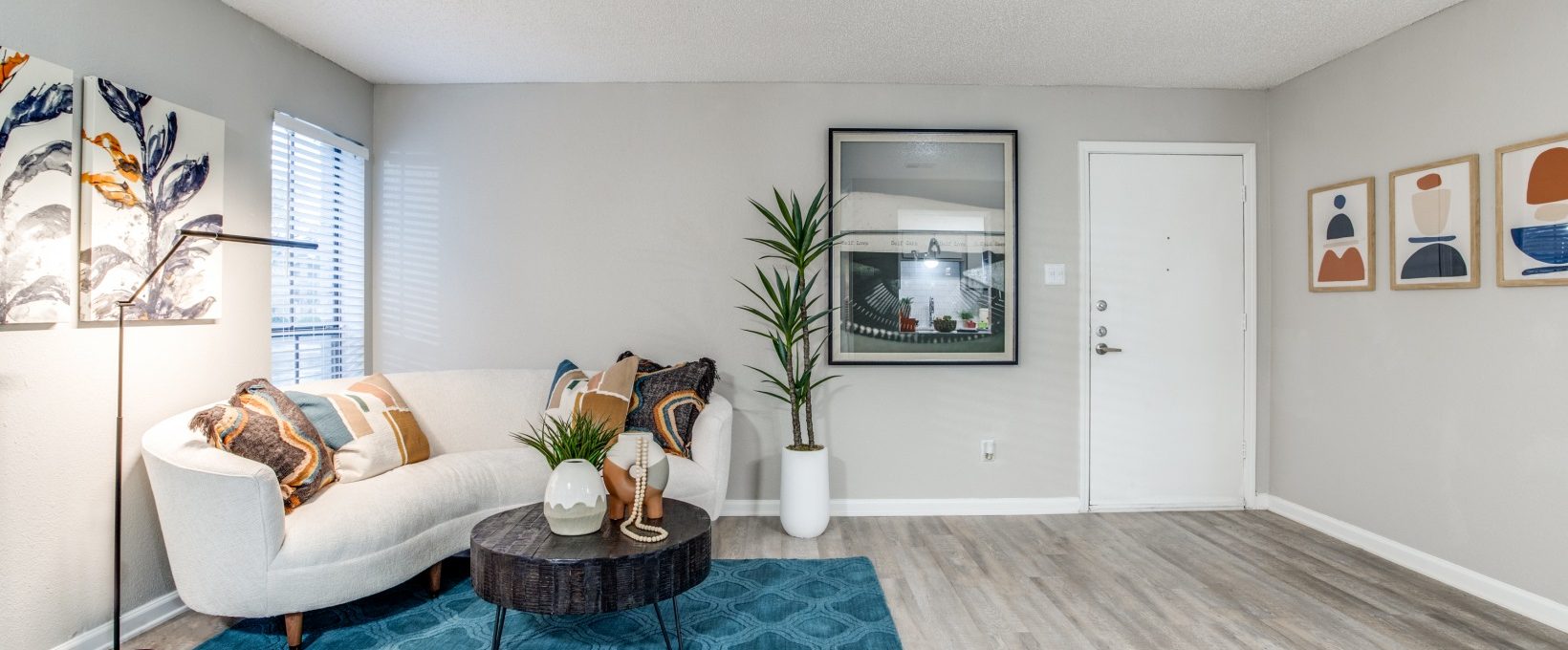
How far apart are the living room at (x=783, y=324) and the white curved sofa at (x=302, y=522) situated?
16 mm

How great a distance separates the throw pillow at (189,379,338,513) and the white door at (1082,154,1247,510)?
11.7 feet

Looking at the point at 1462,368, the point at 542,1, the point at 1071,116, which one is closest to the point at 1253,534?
the point at 1462,368

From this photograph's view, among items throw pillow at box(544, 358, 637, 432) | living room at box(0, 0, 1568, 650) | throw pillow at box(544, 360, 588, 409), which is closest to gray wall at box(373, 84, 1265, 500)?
living room at box(0, 0, 1568, 650)

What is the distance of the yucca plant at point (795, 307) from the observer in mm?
3354

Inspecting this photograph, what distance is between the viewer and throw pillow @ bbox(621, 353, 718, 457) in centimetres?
318

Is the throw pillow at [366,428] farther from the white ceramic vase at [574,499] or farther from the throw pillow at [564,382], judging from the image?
the white ceramic vase at [574,499]

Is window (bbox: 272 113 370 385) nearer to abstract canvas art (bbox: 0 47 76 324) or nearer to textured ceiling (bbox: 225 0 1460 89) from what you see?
textured ceiling (bbox: 225 0 1460 89)

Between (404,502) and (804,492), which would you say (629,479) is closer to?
(404,502)

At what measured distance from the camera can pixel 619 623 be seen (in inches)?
93.5

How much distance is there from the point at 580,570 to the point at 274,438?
1247 mm

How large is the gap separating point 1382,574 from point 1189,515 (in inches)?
35.3

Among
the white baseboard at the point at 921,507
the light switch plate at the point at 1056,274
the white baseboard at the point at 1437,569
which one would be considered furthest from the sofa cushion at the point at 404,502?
the white baseboard at the point at 1437,569

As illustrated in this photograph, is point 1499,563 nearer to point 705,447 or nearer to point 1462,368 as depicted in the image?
point 1462,368

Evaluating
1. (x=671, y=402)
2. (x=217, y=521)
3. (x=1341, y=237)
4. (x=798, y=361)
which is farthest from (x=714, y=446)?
(x=1341, y=237)
